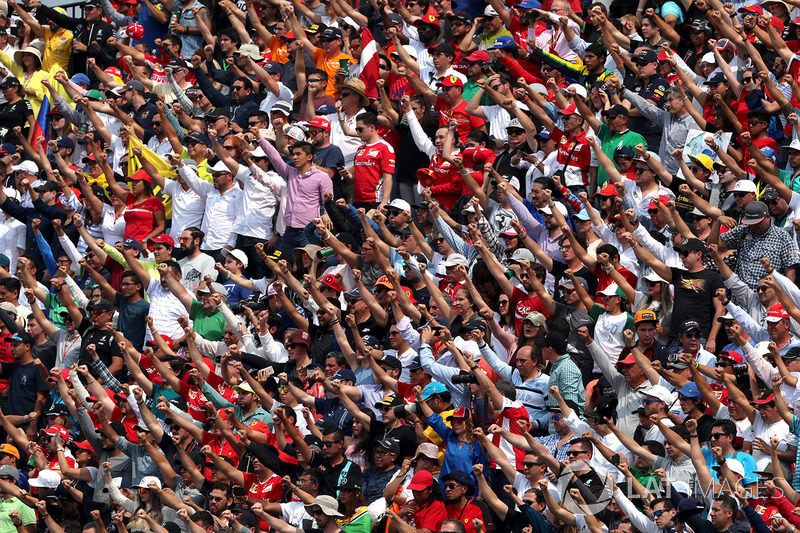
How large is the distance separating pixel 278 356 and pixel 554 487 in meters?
4.01

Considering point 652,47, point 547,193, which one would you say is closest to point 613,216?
point 547,193

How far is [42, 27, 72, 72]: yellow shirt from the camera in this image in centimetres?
2117

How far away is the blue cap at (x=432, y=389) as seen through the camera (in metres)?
13.4

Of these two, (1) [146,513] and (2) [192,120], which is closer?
(1) [146,513]

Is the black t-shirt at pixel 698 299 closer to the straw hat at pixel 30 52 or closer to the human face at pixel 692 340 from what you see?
the human face at pixel 692 340

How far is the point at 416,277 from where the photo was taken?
1521 cm

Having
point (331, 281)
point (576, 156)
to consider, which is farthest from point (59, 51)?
point (576, 156)

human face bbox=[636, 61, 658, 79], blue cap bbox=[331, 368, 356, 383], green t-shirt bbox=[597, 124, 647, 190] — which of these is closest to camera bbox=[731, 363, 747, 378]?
green t-shirt bbox=[597, 124, 647, 190]

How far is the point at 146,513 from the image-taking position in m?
13.6

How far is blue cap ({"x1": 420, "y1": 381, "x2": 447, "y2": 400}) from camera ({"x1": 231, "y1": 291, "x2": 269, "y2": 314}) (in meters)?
2.77

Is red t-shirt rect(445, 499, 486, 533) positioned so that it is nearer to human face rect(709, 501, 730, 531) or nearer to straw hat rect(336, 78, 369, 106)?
human face rect(709, 501, 730, 531)

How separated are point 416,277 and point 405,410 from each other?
79.7 inches

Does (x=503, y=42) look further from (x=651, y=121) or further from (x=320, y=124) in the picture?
(x=320, y=124)

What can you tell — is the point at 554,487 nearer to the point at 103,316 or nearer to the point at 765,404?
the point at 765,404
